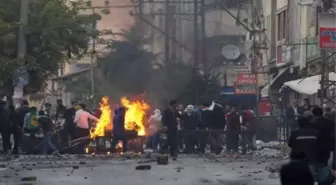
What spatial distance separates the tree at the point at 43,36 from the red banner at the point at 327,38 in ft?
38.5

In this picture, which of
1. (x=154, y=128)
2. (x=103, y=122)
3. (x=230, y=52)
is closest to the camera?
(x=154, y=128)

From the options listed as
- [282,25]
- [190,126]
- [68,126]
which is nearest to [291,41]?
[282,25]

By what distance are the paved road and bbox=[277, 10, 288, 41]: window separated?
25943 mm

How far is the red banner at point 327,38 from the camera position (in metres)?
28.1

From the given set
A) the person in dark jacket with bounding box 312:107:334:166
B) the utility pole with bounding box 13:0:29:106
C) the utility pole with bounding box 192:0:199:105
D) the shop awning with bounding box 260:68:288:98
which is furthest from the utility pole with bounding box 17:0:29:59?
the shop awning with bounding box 260:68:288:98

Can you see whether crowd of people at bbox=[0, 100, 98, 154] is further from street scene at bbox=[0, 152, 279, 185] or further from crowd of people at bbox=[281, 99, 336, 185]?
crowd of people at bbox=[281, 99, 336, 185]

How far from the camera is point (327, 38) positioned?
1110 inches

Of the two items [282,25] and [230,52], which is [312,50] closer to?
[282,25]

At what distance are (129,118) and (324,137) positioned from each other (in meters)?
16.8

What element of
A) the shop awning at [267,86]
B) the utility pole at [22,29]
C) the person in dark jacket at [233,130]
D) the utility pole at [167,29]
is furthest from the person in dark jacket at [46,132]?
the shop awning at [267,86]

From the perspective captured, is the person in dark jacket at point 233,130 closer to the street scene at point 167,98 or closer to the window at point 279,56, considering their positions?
the street scene at point 167,98

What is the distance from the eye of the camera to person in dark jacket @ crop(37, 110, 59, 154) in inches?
1154

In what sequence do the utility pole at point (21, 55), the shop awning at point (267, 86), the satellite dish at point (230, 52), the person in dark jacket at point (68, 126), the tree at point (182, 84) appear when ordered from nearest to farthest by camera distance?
the person in dark jacket at point (68, 126) < the utility pole at point (21, 55) < the tree at point (182, 84) < the shop awning at point (267, 86) < the satellite dish at point (230, 52)

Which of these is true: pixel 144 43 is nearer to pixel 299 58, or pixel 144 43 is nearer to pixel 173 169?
pixel 299 58
